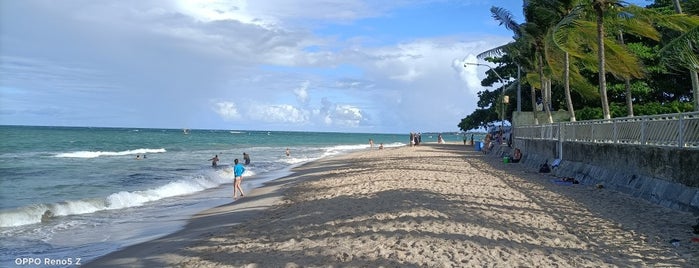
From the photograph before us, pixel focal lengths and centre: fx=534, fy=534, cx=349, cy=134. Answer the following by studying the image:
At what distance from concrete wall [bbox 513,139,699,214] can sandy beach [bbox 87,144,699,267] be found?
0.37 m

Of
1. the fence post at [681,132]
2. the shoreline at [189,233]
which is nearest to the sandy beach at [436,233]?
the shoreline at [189,233]

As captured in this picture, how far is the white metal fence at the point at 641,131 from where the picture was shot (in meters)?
9.71

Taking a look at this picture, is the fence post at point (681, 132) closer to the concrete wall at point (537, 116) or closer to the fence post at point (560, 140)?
the fence post at point (560, 140)

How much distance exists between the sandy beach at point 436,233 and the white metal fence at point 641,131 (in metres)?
1.33

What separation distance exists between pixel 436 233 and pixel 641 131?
6712mm

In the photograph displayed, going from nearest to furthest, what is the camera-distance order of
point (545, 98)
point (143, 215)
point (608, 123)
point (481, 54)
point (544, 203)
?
point (544, 203)
point (143, 215)
point (608, 123)
point (545, 98)
point (481, 54)

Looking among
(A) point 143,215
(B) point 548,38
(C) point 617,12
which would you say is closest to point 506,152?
(B) point 548,38

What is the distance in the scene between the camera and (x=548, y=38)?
20781mm

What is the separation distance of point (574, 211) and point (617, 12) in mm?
10752

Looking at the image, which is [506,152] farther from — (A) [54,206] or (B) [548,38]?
(A) [54,206]

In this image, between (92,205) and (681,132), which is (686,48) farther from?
(92,205)

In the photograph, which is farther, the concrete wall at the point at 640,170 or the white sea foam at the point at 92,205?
the white sea foam at the point at 92,205

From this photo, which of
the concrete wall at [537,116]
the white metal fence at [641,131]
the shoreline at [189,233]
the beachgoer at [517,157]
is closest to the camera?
the shoreline at [189,233]

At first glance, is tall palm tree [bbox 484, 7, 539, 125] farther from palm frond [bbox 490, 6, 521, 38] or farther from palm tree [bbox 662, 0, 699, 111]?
palm tree [bbox 662, 0, 699, 111]
